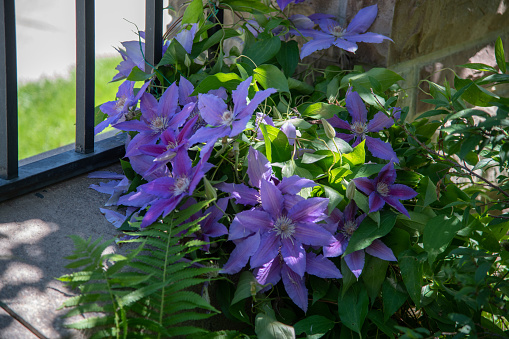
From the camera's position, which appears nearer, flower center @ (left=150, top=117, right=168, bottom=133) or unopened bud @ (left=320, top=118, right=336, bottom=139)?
unopened bud @ (left=320, top=118, right=336, bottom=139)

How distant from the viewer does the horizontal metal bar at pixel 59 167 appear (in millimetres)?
1201

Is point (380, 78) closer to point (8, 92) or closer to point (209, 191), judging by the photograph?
point (209, 191)

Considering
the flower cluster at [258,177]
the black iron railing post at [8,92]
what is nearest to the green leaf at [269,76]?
the flower cluster at [258,177]

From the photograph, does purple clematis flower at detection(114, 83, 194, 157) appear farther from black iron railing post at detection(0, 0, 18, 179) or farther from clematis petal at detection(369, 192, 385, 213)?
clematis petal at detection(369, 192, 385, 213)

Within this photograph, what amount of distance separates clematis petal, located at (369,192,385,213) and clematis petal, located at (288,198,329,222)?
0.11 metres

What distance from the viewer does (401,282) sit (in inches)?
42.8

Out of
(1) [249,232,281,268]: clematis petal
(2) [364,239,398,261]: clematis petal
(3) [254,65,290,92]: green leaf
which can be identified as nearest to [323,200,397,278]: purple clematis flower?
(2) [364,239,398,261]: clematis petal

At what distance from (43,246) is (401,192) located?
0.77m

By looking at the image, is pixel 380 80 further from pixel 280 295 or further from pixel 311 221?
pixel 280 295

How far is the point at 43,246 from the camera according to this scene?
1.06 m

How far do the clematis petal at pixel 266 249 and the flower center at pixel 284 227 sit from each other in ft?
0.04

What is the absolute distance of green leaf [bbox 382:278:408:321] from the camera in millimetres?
1033

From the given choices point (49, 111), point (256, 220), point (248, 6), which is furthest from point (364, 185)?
point (49, 111)

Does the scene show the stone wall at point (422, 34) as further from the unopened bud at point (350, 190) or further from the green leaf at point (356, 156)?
the unopened bud at point (350, 190)
